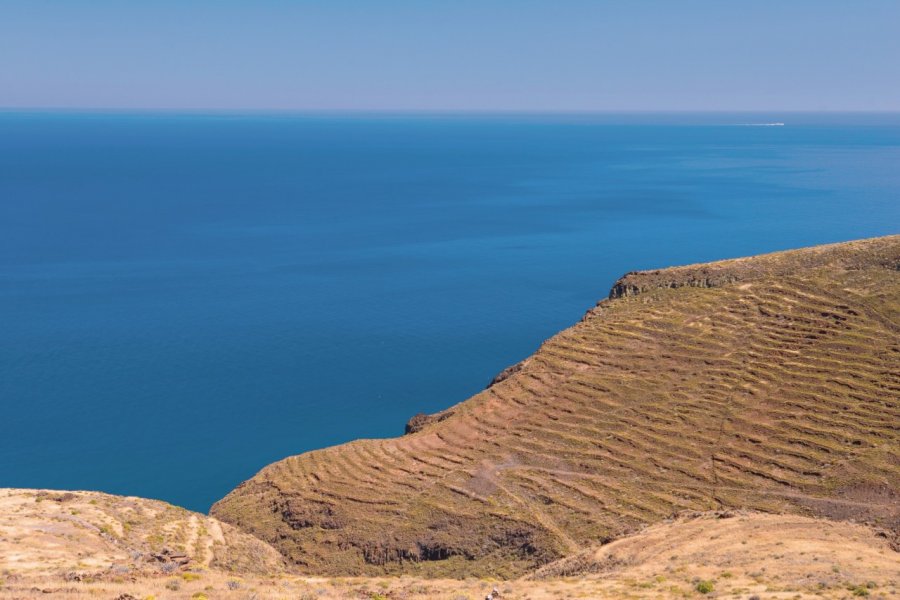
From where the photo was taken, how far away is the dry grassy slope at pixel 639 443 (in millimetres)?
44312

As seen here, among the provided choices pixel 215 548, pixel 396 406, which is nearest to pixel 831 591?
pixel 215 548

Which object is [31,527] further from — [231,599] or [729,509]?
[729,509]

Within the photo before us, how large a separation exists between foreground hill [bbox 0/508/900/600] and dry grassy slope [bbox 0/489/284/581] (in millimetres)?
193

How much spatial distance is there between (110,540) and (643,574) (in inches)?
1009

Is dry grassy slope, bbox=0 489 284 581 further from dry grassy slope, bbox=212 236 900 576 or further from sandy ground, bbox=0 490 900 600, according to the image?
dry grassy slope, bbox=212 236 900 576

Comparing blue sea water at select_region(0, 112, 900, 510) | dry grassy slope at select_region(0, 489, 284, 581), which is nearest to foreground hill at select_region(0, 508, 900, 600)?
dry grassy slope at select_region(0, 489, 284, 581)

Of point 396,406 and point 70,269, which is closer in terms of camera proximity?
point 396,406

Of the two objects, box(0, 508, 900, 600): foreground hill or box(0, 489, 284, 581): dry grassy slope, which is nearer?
box(0, 508, 900, 600): foreground hill

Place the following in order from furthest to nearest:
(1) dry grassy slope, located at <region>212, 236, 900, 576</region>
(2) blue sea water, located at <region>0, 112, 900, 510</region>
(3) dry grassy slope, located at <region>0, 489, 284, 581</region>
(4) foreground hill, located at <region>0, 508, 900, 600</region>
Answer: (2) blue sea water, located at <region>0, 112, 900, 510</region> < (1) dry grassy slope, located at <region>212, 236, 900, 576</region> < (3) dry grassy slope, located at <region>0, 489, 284, 581</region> < (4) foreground hill, located at <region>0, 508, 900, 600</region>

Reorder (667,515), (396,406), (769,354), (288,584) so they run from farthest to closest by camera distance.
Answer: (396,406) → (769,354) → (667,515) → (288,584)

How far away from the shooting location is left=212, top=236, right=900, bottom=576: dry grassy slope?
44.3m

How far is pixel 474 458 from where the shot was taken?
167 feet

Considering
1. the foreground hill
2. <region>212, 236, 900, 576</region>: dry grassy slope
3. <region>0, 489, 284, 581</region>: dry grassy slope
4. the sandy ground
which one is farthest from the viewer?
<region>212, 236, 900, 576</region>: dry grassy slope

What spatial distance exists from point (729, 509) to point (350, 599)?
2436cm
